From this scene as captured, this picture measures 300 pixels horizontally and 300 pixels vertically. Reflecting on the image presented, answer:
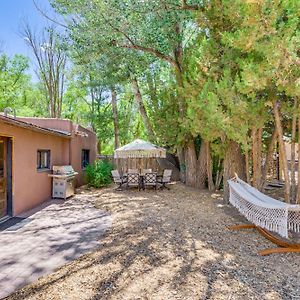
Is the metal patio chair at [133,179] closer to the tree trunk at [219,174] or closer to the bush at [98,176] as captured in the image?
the bush at [98,176]

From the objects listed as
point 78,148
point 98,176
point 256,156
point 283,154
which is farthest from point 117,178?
point 283,154

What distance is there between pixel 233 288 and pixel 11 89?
25510 millimetres

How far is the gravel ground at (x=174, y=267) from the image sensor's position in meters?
3.50

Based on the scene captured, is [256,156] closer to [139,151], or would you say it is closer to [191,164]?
[191,164]

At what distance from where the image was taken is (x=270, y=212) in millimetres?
5133

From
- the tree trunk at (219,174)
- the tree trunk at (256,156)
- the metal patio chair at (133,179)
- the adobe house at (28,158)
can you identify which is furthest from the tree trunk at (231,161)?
the adobe house at (28,158)

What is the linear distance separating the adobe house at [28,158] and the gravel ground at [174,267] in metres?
2.69

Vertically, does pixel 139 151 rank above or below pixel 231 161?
above

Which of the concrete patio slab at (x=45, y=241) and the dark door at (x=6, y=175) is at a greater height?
the dark door at (x=6, y=175)

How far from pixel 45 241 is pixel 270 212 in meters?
4.00

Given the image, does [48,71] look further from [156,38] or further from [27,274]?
[27,274]

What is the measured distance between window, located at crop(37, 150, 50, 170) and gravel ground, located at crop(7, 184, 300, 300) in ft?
12.1

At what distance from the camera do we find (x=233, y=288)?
360 centimetres

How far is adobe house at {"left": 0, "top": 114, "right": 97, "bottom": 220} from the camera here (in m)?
7.24
